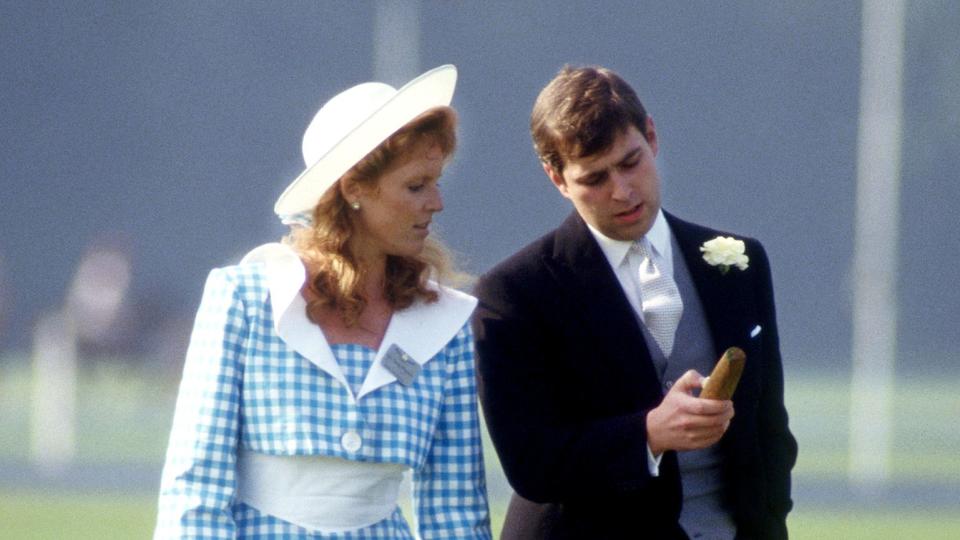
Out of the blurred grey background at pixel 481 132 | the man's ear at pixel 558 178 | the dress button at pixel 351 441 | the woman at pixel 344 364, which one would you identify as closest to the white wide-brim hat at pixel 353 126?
the woman at pixel 344 364

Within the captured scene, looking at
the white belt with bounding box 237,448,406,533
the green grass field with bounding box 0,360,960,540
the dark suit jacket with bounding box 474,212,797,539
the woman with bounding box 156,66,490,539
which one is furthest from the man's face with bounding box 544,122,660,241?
the green grass field with bounding box 0,360,960,540

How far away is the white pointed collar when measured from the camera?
151 inches

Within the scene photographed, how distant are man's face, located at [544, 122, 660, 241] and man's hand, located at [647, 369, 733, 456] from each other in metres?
0.36

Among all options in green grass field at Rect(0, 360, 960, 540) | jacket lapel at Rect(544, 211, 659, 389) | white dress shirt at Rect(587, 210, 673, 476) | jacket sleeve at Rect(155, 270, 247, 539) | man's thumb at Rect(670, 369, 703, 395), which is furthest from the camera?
green grass field at Rect(0, 360, 960, 540)

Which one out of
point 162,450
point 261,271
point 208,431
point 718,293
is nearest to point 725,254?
point 718,293

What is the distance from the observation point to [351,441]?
3.79 m

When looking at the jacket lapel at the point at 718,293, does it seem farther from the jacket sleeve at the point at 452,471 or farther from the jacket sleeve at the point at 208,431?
the jacket sleeve at the point at 208,431

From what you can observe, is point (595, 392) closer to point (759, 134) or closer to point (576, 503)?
point (576, 503)

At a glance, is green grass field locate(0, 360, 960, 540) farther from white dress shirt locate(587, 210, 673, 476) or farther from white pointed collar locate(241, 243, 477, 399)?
white pointed collar locate(241, 243, 477, 399)

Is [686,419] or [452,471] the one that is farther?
[452,471]

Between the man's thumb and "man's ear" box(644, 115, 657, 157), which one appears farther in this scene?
"man's ear" box(644, 115, 657, 157)

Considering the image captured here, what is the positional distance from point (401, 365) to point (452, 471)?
0.24 meters

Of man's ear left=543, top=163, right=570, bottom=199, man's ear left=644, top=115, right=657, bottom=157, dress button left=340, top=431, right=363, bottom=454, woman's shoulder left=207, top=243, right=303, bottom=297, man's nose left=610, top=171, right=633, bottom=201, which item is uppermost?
man's ear left=644, top=115, right=657, bottom=157

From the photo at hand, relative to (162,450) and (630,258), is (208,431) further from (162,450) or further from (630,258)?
(162,450)
